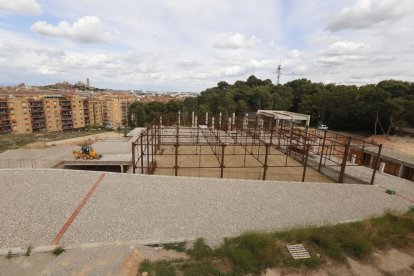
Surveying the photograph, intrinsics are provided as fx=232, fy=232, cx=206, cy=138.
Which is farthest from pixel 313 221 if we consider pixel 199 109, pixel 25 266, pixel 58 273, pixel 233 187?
pixel 199 109

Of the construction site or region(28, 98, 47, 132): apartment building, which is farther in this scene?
region(28, 98, 47, 132): apartment building

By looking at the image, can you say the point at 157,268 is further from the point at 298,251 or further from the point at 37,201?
the point at 37,201

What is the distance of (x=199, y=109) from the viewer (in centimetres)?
4697

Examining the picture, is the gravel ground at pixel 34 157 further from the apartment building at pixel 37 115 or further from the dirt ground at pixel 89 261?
the apartment building at pixel 37 115

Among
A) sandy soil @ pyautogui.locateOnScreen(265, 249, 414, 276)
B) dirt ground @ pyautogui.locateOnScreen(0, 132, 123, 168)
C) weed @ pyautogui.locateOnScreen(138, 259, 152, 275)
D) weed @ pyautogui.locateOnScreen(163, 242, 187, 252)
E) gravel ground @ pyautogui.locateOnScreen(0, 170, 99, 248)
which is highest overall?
sandy soil @ pyautogui.locateOnScreen(265, 249, 414, 276)

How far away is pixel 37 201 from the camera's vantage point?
8992 mm

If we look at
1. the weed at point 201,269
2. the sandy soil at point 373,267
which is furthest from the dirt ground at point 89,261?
the sandy soil at point 373,267

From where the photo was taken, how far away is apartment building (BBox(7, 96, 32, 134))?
173 feet

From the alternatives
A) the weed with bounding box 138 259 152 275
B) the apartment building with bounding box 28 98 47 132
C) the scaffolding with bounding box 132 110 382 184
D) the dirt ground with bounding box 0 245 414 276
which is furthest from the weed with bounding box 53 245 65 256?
the apartment building with bounding box 28 98 47 132

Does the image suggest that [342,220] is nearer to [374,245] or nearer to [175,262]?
[374,245]

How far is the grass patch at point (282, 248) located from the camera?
5.53 meters

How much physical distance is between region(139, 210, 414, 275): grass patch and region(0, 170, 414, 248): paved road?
858 mm

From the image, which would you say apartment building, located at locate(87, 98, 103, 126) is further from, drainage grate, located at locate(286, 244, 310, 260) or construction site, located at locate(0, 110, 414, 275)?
drainage grate, located at locate(286, 244, 310, 260)

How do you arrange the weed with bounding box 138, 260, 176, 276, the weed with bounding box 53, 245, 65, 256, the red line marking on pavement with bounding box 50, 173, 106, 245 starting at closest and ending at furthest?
the weed with bounding box 138, 260, 176, 276 → the weed with bounding box 53, 245, 65, 256 → the red line marking on pavement with bounding box 50, 173, 106, 245
